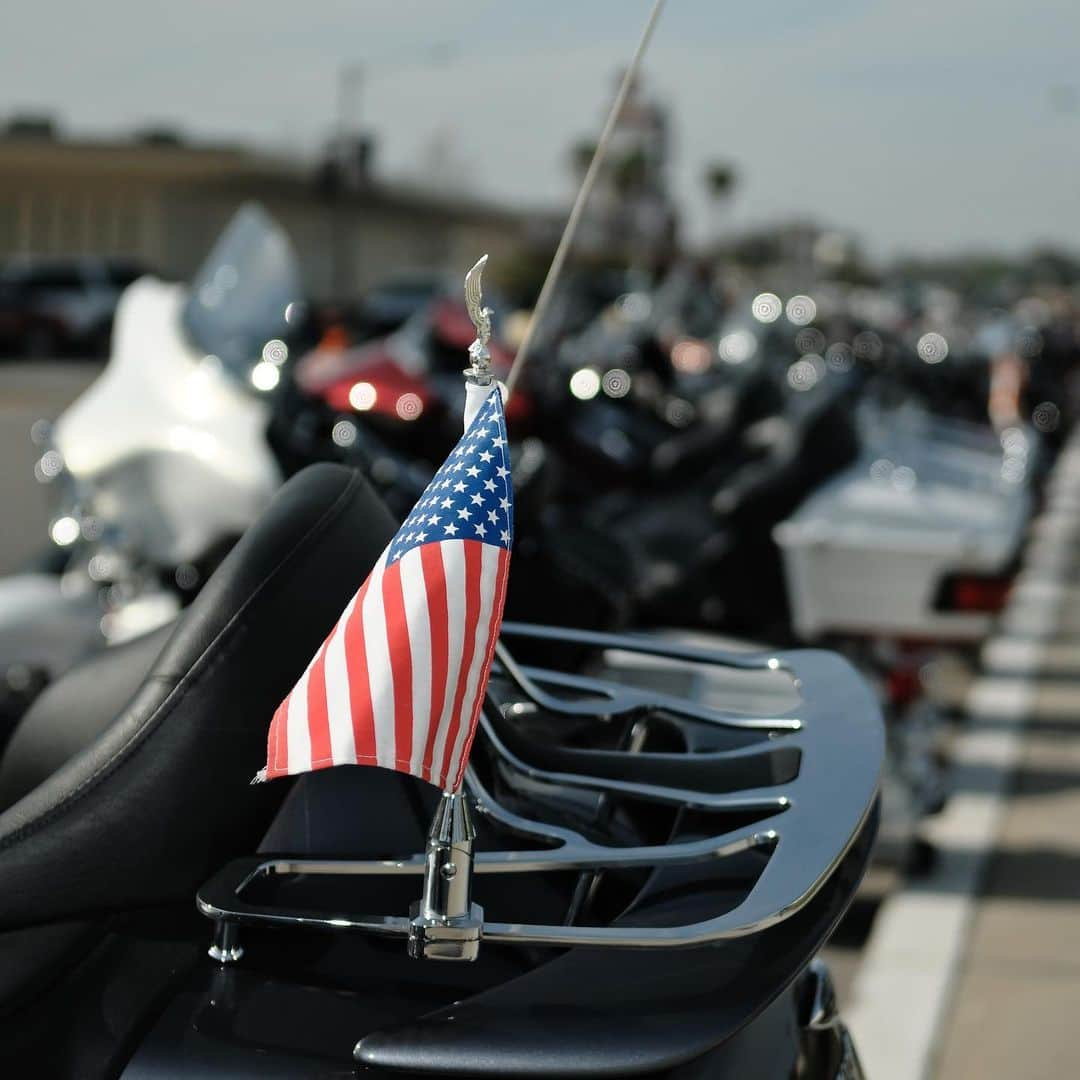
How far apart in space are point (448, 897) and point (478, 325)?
1.99ft

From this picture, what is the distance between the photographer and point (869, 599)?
18.4 ft

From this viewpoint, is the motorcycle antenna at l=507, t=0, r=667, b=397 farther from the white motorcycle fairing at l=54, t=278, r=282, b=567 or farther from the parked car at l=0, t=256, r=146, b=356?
the parked car at l=0, t=256, r=146, b=356

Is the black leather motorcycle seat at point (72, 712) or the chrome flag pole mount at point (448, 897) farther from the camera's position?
the black leather motorcycle seat at point (72, 712)

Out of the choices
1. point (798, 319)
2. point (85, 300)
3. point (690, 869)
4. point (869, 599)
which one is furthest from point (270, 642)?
point (85, 300)

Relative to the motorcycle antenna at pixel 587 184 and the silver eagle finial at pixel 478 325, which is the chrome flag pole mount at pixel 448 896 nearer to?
the silver eagle finial at pixel 478 325

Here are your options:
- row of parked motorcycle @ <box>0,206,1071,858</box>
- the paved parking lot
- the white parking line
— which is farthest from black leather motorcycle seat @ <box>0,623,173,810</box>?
the paved parking lot

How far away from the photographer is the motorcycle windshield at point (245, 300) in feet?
16.7

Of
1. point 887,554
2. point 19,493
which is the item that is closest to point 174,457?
point 887,554

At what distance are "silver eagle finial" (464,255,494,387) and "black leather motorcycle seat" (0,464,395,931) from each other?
33 centimetres

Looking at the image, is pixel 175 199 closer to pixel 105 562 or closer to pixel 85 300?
pixel 85 300

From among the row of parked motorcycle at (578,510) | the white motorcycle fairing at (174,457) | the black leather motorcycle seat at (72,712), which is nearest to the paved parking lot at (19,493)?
the row of parked motorcycle at (578,510)

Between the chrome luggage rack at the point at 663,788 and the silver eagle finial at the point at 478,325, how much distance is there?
0.46 m

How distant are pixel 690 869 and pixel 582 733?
18.3 inches

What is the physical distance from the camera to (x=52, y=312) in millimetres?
29797
